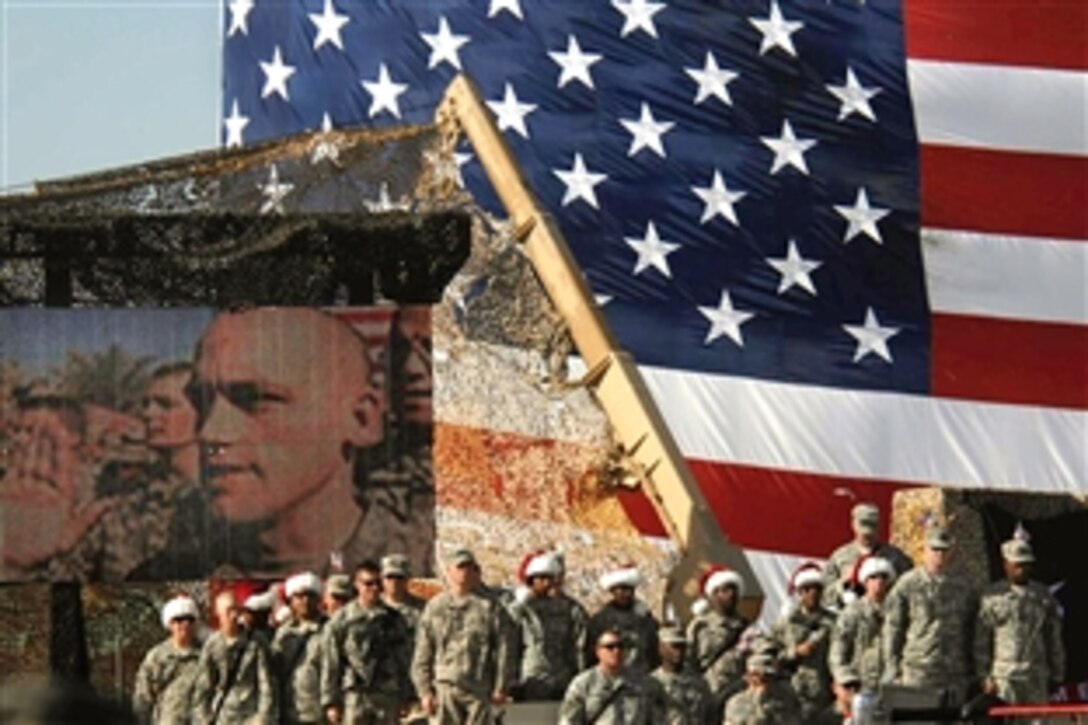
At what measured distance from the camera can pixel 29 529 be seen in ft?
55.9

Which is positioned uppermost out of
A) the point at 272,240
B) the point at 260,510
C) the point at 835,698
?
the point at 272,240

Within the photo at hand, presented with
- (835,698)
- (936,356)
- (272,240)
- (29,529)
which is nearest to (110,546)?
(29,529)

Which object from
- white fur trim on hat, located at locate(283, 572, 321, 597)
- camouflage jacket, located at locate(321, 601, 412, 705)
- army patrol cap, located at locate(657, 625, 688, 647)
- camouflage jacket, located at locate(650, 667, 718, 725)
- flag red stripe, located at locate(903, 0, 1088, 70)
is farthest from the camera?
flag red stripe, located at locate(903, 0, 1088, 70)

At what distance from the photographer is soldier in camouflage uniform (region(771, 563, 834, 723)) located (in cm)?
1655

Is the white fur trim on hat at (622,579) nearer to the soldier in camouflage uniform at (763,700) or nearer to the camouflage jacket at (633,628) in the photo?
the camouflage jacket at (633,628)

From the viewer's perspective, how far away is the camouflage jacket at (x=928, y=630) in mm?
Result: 16516

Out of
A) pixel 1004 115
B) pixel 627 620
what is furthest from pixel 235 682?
pixel 1004 115

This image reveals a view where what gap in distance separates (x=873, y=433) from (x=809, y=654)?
8305 mm

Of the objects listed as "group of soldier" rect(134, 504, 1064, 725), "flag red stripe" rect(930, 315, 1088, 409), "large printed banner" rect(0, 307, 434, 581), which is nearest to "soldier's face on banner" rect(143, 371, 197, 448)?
"large printed banner" rect(0, 307, 434, 581)

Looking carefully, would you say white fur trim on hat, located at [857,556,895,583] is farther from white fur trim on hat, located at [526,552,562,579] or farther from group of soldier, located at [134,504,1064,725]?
white fur trim on hat, located at [526,552,562,579]

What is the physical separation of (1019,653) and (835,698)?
38.8 inches

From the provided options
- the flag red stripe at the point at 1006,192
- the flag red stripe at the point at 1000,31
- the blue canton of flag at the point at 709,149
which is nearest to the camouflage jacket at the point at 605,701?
the blue canton of flag at the point at 709,149

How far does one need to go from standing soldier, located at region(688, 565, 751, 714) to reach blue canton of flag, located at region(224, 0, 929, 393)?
26.2 feet

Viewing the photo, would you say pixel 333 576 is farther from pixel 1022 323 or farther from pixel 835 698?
pixel 1022 323
